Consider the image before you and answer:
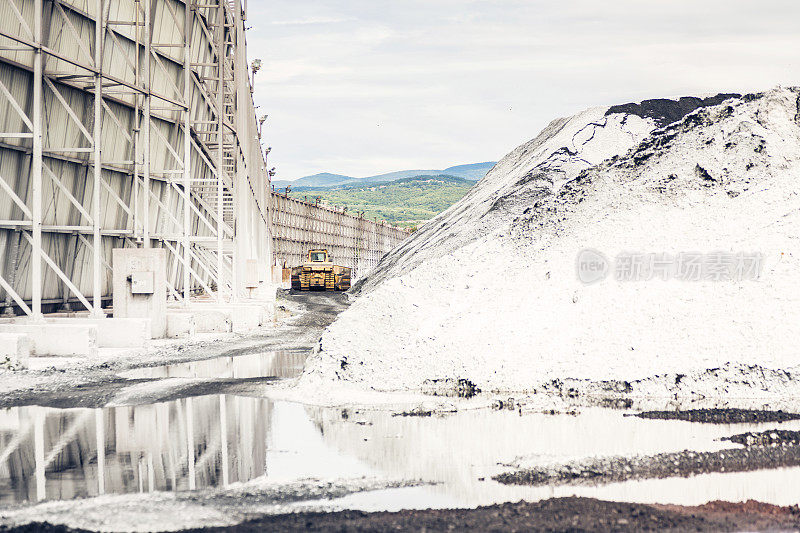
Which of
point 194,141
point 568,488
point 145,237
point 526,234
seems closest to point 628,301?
point 526,234

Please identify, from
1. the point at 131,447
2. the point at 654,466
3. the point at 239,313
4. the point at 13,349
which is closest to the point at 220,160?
the point at 239,313

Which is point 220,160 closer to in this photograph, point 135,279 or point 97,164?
point 97,164

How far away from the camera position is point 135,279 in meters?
17.2

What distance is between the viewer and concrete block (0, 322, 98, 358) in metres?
14.2

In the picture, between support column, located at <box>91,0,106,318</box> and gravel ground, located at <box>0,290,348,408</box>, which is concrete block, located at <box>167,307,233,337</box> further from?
support column, located at <box>91,0,106,318</box>

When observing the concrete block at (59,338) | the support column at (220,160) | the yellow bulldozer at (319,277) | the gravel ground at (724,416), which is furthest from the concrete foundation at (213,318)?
the yellow bulldozer at (319,277)

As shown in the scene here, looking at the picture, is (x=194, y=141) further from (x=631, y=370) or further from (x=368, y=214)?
(x=368, y=214)

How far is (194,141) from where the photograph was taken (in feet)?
91.9

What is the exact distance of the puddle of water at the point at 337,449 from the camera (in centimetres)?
638

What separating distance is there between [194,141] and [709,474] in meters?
24.1

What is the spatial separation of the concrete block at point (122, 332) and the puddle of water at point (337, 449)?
5877mm

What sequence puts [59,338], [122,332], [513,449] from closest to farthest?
[513,449] < [59,338] < [122,332]

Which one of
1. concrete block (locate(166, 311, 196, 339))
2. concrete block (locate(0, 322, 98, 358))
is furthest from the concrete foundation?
concrete block (locate(0, 322, 98, 358))

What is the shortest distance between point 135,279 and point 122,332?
153 centimetres
